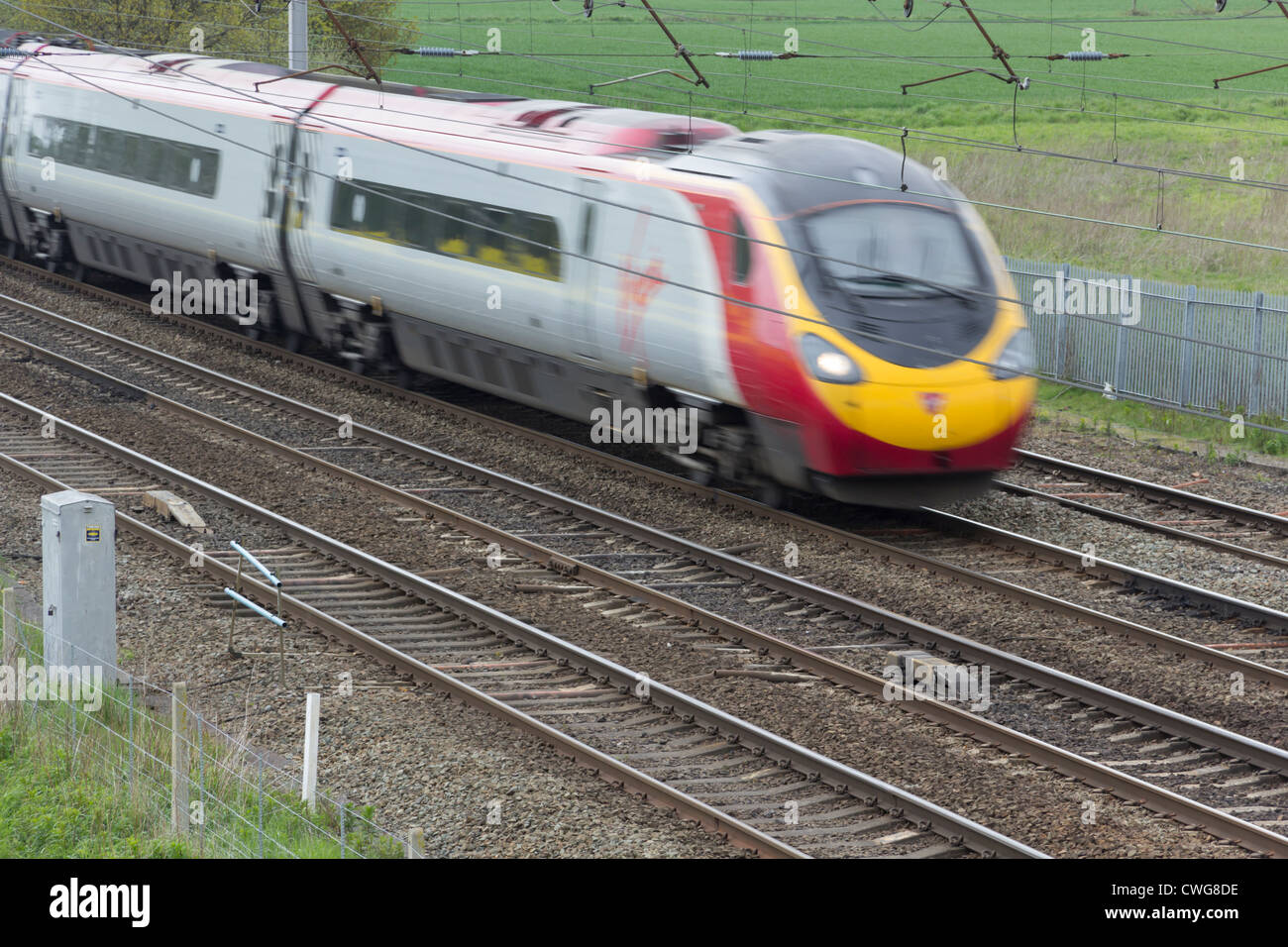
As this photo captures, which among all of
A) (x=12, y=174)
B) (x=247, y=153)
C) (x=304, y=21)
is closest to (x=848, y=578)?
(x=247, y=153)

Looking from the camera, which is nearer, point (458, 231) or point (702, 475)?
point (702, 475)

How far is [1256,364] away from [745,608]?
9.90 m

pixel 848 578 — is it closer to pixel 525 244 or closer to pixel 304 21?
pixel 525 244

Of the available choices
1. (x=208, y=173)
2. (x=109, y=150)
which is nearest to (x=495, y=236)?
(x=208, y=173)

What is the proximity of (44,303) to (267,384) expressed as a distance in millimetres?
6548

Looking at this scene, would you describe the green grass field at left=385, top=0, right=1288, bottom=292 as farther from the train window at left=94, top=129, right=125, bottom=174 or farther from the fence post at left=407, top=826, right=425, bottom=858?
the fence post at left=407, top=826, right=425, bottom=858

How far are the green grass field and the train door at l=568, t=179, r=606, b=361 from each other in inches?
65.0

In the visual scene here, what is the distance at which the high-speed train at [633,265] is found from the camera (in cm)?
1344

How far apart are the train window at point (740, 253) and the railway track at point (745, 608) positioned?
243cm

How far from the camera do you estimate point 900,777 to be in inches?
371

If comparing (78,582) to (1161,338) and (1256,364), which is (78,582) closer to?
(1161,338)

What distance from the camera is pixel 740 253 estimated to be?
13672 millimetres

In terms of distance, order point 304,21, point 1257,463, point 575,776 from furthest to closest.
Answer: point 304,21 < point 1257,463 < point 575,776

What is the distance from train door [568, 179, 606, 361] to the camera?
1514cm
